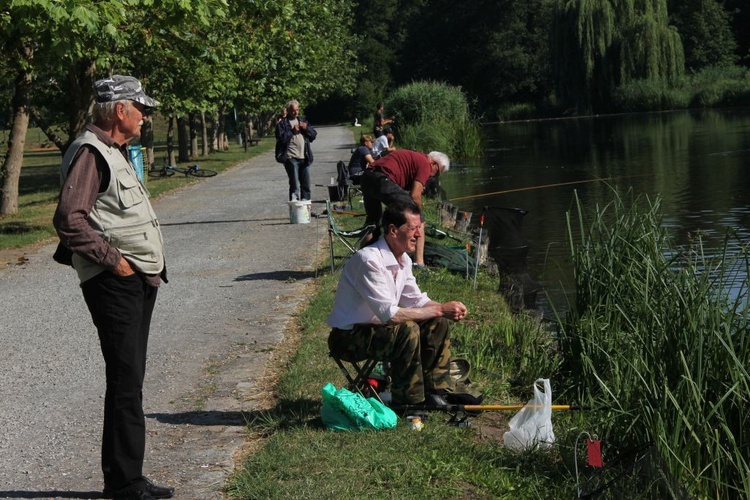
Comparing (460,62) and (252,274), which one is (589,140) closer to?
(252,274)

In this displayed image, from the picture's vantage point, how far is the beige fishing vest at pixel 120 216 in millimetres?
5164

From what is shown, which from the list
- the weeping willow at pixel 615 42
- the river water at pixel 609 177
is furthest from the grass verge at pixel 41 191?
the weeping willow at pixel 615 42

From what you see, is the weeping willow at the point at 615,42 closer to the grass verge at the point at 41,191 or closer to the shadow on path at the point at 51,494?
the grass verge at the point at 41,191

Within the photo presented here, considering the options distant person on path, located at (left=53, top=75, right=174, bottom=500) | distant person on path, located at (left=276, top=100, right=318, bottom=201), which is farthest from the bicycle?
distant person on path, located at (left=53, top=75, right=174, bottom=500)

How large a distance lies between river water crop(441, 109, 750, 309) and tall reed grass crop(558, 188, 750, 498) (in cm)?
117

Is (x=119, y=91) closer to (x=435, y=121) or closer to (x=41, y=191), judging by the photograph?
(x=41, y=191)

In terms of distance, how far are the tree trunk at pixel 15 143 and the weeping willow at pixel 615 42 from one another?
43289 millimetres

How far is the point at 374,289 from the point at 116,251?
1.75 meters

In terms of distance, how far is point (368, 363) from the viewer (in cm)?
667

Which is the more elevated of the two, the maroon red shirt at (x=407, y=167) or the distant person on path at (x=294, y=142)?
the distant person on path at (x=294, y=142)

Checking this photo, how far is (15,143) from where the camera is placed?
2003 cm

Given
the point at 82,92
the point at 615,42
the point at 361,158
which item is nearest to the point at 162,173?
the point at 82,92

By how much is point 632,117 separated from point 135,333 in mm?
55198

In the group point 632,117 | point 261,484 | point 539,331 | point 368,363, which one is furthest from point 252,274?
point 632,117
